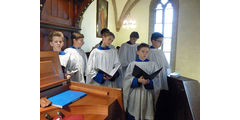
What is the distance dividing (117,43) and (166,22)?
263cm

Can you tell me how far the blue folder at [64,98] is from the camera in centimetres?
113

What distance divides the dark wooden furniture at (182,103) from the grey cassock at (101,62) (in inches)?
40.9

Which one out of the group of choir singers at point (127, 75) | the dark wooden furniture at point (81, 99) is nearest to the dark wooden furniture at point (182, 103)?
the group of choir singers at point (127, 75)

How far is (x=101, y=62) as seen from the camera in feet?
8.40

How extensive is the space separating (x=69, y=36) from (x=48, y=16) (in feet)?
2.44

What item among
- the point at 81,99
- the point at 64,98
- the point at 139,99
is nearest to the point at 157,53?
the point at 139,99

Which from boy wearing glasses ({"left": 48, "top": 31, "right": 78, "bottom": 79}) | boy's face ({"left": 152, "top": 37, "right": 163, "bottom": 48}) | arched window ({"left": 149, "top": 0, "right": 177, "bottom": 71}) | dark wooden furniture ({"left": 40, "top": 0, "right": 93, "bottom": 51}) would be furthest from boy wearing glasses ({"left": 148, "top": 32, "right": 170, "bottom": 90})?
arched window ({"left": 149, "top": 0, "right": 177, "bottom": 71})

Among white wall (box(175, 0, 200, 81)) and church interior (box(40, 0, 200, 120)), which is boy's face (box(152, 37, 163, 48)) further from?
white wall (box(175, 0, 200, 81))

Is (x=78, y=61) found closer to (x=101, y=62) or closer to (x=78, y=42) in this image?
(x=78, y=42)

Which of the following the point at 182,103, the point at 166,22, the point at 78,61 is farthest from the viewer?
the point at 166,22

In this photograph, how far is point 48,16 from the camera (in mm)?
2699
